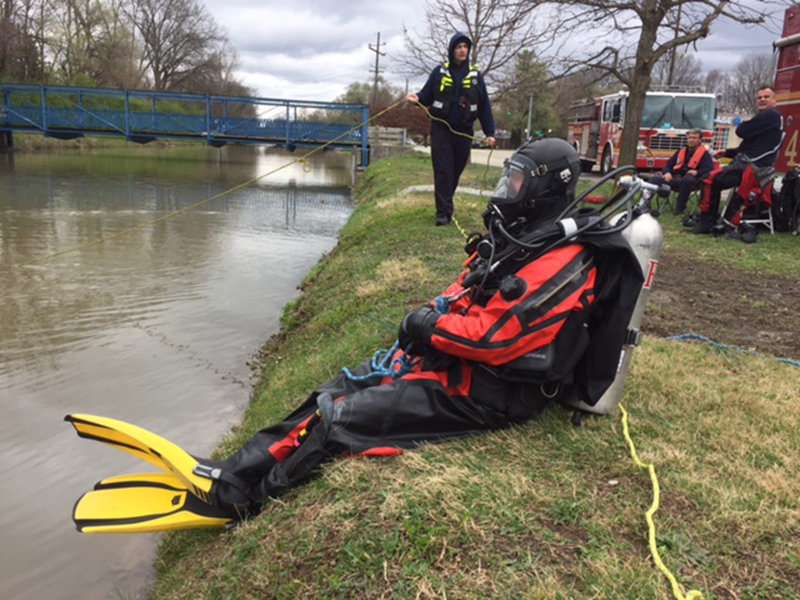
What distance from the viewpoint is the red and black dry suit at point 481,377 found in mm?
2713

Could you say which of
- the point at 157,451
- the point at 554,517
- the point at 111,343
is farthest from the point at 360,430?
the point at 111,343

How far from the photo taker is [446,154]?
7730 millimetres

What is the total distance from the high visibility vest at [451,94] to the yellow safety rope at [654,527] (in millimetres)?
5141

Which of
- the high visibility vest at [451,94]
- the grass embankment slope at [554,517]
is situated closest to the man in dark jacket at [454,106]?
the high visibility vest at [451,94]

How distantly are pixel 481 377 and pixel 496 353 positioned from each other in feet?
0.81

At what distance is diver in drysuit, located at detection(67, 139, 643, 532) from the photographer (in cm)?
273

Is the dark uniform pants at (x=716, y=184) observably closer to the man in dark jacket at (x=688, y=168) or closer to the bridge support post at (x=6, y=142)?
the man in dark jacket at (x=688, y=168)

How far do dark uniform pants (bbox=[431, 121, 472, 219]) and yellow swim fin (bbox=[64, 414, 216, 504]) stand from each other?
5.14m

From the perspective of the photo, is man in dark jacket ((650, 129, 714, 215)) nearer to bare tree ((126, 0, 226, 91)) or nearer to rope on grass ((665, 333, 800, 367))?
rope on grass ((665, 333, 800, 367))

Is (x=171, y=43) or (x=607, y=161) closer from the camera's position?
(x=607, y=161)

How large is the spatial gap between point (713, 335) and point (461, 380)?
2938 millimetres

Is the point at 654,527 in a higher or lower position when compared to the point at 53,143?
lower

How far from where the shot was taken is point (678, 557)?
2262mm

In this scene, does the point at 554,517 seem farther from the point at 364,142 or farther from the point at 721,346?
the point at 364,142
